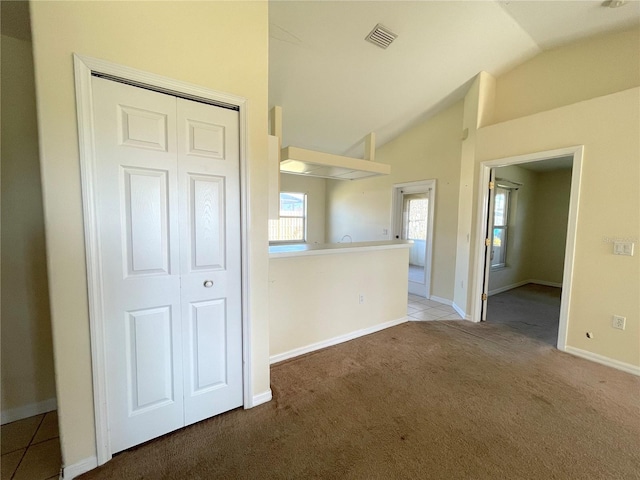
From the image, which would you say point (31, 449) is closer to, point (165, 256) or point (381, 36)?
point (165, 256)

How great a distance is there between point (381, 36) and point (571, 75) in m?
2.24

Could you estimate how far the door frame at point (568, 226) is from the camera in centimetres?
268

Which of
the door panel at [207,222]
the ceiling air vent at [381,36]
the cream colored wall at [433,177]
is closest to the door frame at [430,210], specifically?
the cream colored wall at [433,177]

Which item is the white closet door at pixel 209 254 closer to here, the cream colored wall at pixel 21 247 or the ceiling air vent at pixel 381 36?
the cream colored wall at pixel 21 247

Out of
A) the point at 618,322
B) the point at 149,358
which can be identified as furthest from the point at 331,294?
the point at 618,322

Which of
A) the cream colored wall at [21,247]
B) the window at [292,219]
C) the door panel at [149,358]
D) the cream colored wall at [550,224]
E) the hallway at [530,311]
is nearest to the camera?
the door panel at [149,358]

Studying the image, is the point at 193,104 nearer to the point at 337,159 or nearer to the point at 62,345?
the point at 62,345

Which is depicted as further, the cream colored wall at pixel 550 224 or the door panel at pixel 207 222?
the cream colored wall at pixel 550 224

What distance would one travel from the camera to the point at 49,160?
123 cm

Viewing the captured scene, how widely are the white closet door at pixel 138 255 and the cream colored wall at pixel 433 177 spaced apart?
3.90m

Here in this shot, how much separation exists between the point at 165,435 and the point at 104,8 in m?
2.33

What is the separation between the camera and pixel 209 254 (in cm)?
166

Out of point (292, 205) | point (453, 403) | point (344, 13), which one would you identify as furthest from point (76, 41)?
point (292, 205)

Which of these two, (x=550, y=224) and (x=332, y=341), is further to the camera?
(x=550, y=224)
